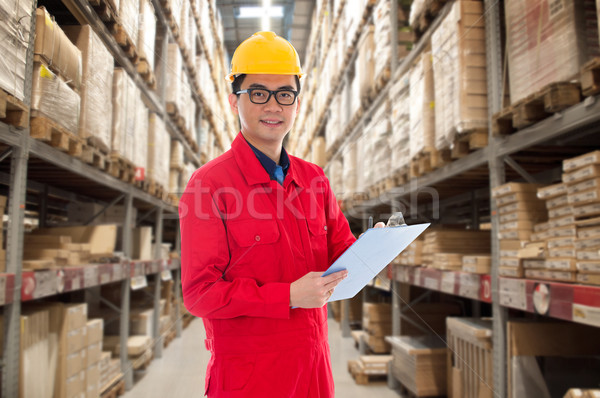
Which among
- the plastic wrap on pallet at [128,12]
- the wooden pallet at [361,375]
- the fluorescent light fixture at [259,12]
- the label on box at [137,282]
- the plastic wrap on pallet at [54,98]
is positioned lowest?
the wooden pallet at [361,375]

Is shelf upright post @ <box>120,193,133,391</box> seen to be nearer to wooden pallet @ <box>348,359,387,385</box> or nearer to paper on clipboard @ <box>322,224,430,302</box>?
wooden pallet @ <box>348,359,387,385</box>

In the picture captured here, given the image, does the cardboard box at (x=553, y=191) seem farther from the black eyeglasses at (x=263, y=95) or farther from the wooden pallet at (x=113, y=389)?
the wooden pallet at (x=113, y=389)

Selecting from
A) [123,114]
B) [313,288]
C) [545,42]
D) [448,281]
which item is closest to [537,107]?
[545,42]

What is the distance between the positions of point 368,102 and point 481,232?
283cm

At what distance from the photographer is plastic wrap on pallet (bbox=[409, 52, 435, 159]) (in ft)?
13.4

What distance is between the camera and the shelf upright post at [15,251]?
8.44 feet

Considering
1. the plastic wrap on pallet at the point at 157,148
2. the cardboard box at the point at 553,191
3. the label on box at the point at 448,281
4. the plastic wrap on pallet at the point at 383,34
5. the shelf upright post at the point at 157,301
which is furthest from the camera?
the shelf upright post at the point at 157,301

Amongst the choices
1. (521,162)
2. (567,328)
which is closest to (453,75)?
(521,162)

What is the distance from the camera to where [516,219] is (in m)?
2.96

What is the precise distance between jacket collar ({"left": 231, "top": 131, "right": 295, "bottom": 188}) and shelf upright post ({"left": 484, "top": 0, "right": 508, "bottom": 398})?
83.4 inches

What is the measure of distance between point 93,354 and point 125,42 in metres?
2.71

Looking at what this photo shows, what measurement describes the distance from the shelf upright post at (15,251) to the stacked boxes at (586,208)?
10.0 feet

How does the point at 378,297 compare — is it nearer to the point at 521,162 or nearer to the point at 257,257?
the point at 521,162

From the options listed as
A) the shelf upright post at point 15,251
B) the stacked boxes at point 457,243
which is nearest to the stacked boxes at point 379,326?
the stacked boxes at point 457,243
